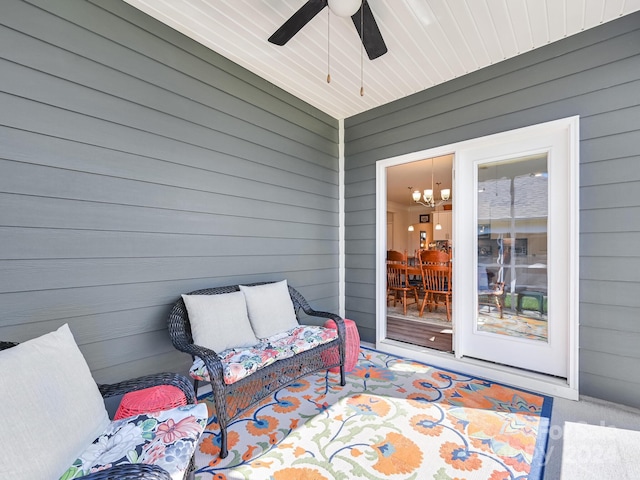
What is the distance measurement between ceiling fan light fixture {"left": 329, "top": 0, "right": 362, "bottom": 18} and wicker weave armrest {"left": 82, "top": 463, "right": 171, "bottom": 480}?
92.7 inches

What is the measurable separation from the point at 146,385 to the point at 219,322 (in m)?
0.68

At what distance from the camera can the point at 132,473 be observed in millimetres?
899

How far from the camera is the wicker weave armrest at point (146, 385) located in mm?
1411

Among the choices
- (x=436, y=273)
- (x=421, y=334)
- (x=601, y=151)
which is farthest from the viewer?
(x=436, y=273)

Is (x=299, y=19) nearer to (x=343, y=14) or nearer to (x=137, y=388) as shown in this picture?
(x=343, y=14)

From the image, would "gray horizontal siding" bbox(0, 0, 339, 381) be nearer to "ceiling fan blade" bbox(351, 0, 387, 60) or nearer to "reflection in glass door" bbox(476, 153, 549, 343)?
"ceiling fan blade" bbox(351, 0, 387, 60)

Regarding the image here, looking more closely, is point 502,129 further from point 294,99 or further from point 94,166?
point 94,166

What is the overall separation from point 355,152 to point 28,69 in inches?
113

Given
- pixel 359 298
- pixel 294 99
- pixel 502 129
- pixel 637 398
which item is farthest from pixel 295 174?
pixel 637 398

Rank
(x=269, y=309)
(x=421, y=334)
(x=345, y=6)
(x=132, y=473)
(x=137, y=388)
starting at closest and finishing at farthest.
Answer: (x=132, y=473), (x=137, y=388), (x=345, y=6), (x=269, y=309), (x=421, y=334)

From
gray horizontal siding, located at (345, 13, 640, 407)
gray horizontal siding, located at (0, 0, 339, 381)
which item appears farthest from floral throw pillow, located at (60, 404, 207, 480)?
gray horizontal siding, located at (345, 13, 640, 407)

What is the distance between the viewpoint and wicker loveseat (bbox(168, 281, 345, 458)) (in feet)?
5.67

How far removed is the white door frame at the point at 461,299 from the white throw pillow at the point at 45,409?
270cm

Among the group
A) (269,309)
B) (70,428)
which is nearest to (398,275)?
(269,309)
